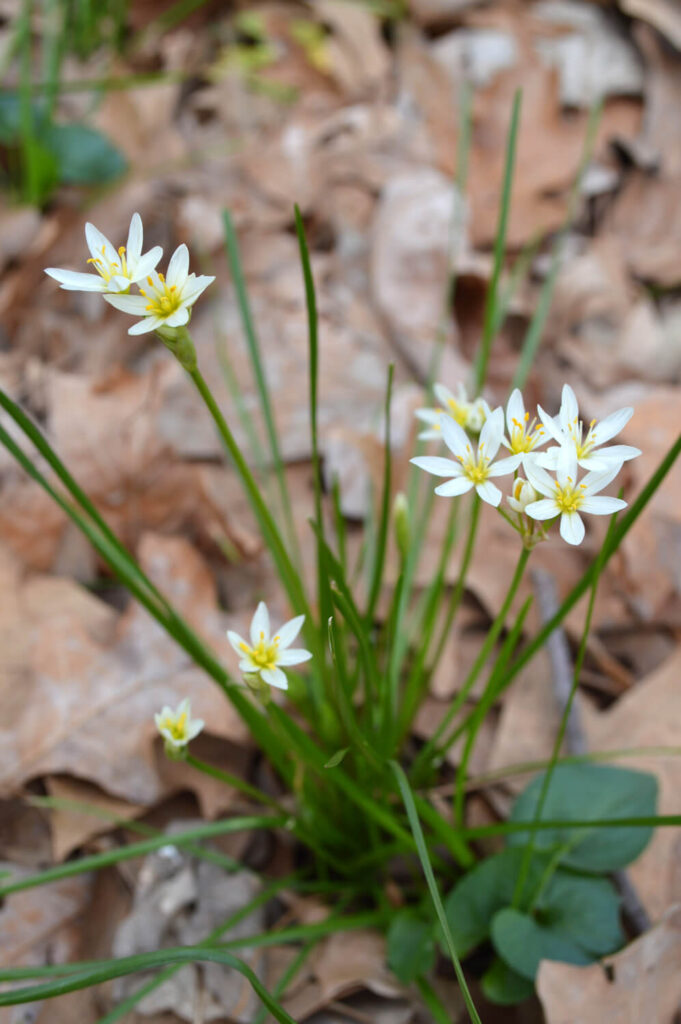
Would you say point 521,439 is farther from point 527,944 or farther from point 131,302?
point 527,944

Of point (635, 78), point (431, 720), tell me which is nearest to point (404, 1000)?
point (431, 720)

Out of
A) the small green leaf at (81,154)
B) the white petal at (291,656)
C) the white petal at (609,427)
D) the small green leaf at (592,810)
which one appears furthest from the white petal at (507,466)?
the small green leaf at (81,154)

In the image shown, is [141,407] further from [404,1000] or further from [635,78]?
[635,78]

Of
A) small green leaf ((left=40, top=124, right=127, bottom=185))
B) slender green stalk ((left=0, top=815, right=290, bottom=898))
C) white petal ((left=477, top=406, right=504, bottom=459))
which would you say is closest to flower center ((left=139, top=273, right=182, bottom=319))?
white petal ((left=477, top=406, right=504, bottom=459))

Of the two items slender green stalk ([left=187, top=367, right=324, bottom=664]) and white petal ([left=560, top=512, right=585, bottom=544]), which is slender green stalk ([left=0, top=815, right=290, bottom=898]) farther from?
white petal ([left=560, top=512, right=585, bottom=544])

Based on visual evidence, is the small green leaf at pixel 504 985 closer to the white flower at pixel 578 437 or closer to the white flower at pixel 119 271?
the white flower at pixel 578 437
